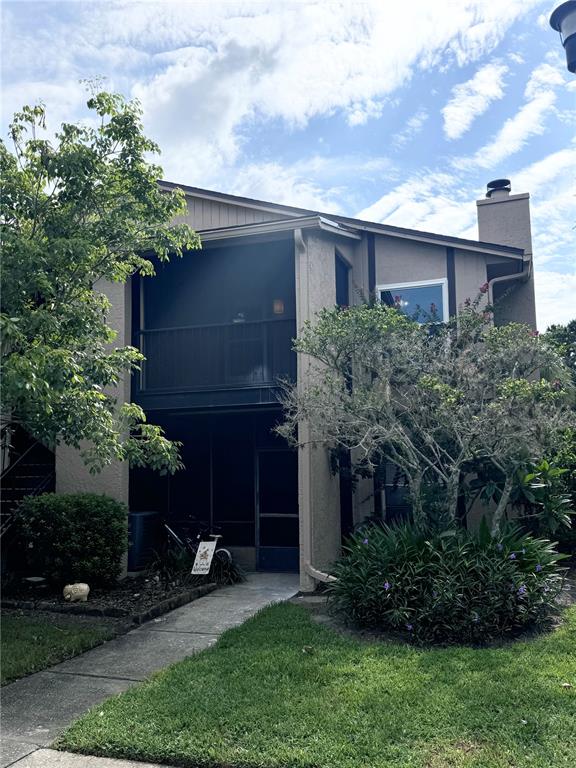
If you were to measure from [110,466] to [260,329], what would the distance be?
133 inches

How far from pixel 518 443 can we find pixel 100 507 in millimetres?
6013

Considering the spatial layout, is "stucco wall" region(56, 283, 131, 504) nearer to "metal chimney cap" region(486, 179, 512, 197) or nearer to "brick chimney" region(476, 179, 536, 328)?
"brick chimney" region(476, 179, 536, 328)

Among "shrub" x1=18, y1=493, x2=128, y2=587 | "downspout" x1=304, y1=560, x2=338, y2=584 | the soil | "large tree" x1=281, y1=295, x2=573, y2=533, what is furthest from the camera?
"shrub" x1=18, y1=493, x2=128, y2=587

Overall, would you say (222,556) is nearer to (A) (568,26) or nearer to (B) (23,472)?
(B) (23,472)

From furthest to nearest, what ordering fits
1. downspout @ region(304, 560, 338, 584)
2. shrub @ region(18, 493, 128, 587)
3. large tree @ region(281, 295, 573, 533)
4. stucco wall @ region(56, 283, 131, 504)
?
stucco wall @ region(56, 283, 131, 504) → shrub @ region(18, 493, 128, 587) → downspout @ region(304, 560, 338, 584) → large tree @ region(281, 295, 573, 533)

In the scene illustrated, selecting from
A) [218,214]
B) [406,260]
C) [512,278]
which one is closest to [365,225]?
[406,260]

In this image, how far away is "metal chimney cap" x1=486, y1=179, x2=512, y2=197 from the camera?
512 inches

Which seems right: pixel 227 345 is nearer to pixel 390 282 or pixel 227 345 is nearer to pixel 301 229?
pixel 301 229

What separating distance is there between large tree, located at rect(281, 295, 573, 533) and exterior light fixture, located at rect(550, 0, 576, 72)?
442cm

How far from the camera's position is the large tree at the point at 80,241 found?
655 centimetres

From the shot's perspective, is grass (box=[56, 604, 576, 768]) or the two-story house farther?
the two-story house

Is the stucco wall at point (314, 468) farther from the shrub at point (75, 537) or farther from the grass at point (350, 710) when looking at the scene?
the grass at point (350, 710)

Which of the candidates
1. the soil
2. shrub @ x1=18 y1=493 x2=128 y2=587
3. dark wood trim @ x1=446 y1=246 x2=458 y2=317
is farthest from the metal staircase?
dark wood trim @ x1=446 y1=246 x2=458 y2=317

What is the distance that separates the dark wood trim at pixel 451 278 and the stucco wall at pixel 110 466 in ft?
18.3
